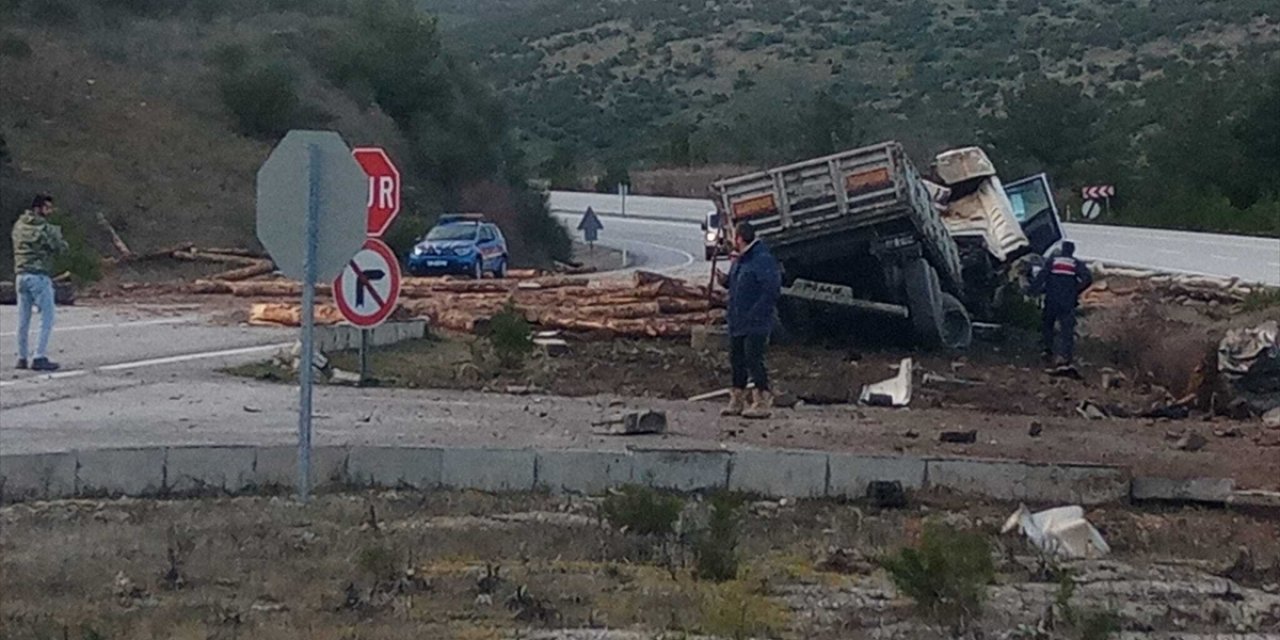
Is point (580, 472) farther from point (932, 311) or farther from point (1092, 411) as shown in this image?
point (932, 311)

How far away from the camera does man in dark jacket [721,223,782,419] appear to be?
17734 millimetres

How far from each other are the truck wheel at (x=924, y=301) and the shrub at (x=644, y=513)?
1334 cm

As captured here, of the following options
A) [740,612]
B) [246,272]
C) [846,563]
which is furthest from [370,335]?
[740,612]

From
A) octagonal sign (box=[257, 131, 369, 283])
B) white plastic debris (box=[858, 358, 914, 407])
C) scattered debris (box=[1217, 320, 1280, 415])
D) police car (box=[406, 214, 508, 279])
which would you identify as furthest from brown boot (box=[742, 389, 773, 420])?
police car (box=[406, 214, 508, 279])

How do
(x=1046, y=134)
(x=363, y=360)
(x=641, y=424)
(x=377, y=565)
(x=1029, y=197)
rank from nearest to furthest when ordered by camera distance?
(x=377, y=565), (x=641, y=424), (x=363, y=360), (x=1029, y=197), (x=1046, y=134)

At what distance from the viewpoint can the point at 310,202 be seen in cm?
1191

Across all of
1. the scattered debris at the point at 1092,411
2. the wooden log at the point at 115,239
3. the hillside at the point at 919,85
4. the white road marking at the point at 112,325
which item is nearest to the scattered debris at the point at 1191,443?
the scattered debris at the point at 1092,411

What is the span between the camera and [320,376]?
20.6m

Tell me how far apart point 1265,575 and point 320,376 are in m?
11.4

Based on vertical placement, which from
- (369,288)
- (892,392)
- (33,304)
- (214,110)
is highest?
(214,110)

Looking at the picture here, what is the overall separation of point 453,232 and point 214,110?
573 inches

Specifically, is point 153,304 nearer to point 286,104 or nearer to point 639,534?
point 639,534

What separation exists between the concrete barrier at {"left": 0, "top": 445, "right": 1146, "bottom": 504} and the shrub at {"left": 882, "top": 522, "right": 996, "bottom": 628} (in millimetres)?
4388

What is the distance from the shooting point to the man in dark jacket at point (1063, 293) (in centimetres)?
2500
